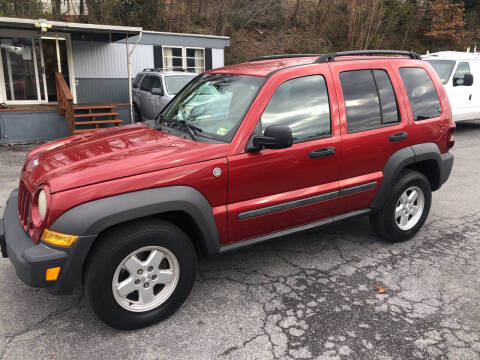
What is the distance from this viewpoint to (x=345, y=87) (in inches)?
146

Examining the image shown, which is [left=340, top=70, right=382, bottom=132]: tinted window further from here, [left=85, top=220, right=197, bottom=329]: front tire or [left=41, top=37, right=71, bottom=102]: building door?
[left=41, top=37, right=71, bottom=102]: building door

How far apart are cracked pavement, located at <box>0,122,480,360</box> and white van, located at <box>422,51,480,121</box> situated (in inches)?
300

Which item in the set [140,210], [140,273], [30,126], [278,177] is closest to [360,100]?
[278,177]

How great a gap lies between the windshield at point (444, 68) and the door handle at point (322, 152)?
345 inches

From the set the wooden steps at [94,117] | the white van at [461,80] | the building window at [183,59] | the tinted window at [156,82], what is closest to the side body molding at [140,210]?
the wooden steps at [94,117]

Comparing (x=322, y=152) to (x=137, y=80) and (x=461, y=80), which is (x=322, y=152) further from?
(x=137, y=80)

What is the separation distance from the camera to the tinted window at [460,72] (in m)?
10.8

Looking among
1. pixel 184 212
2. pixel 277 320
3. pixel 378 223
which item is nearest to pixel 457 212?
pixel 378 223

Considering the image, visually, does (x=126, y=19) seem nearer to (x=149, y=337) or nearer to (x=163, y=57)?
(x=163, y=57)

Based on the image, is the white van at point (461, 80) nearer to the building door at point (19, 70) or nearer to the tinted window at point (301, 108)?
the tinted window at point (301, 108)

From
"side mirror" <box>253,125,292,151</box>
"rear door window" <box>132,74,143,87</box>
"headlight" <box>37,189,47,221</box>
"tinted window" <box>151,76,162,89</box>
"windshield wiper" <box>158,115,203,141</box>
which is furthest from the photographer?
"rear door window" <box>132,74,143,87</box>

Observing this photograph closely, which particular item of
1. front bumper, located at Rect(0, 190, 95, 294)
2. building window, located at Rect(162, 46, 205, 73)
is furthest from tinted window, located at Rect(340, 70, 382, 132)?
building window, located at Rect(162, 46, 205, 73)

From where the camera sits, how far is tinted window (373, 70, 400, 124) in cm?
394

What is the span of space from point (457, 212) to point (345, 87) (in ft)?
9.55
